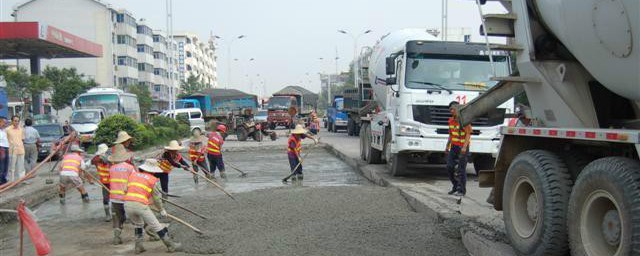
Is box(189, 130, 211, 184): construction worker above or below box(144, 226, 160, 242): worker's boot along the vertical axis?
above

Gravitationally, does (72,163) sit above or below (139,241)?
above

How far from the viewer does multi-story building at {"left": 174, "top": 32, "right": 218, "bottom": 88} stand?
97.9 meters

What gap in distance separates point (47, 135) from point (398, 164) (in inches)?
566

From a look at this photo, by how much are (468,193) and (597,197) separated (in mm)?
5620

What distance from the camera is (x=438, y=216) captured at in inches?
295

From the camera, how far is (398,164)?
1179 cm

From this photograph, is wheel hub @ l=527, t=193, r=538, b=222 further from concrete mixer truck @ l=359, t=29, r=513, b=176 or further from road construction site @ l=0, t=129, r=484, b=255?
concrete mixer truck @ l=359, t=29, r=513, b=176

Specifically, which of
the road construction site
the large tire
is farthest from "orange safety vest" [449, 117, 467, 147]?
the large tire

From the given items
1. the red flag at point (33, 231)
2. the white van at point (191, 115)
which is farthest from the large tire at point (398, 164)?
the white van at point (191, 115)

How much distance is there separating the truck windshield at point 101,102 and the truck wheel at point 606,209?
27.8m

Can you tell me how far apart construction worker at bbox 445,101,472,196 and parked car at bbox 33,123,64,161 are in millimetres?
15191

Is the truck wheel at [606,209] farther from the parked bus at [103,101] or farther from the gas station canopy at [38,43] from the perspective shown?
the gas station canopy at [38,43]

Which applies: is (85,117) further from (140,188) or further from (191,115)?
(140,188)

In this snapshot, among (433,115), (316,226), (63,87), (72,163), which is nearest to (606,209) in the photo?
(316,226)
